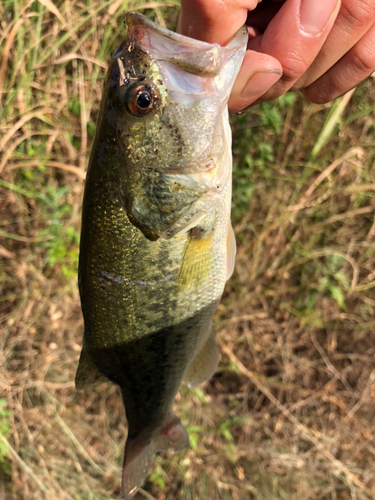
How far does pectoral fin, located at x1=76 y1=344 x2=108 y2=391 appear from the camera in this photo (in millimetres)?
1289

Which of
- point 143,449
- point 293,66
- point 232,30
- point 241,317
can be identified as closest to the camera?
point 232,30

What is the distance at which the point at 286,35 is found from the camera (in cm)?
106

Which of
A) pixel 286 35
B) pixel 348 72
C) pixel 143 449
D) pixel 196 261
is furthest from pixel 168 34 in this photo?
pixel 143 449

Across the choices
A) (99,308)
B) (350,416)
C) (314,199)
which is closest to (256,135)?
(314,199)

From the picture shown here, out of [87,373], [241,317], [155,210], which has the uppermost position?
[155,210]

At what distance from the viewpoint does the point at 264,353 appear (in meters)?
2.78

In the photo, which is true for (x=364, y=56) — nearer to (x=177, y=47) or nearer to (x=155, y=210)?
(x=177, y=47)

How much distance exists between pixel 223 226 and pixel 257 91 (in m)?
0.47

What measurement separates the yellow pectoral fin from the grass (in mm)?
1434

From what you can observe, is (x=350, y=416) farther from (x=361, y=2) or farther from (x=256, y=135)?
(x=361, y=2)

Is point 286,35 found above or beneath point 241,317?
above

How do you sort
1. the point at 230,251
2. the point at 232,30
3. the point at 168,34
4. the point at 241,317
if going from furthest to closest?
1. the point at 241,317
2. the point at 230,251
3. the point at 232,30
4. the point at 168,34

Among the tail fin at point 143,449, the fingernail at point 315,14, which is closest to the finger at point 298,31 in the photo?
the fingernail at point 315,14

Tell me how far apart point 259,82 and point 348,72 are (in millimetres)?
581
